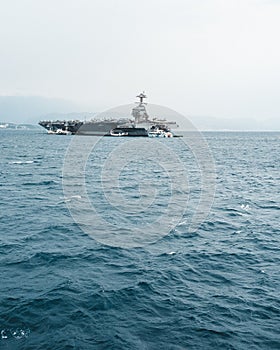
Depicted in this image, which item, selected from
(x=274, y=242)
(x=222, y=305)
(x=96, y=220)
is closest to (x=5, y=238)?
(x=96, y=220)

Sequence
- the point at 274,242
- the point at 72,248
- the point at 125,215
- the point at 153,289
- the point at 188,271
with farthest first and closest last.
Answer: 1. the point at 125,215
2. the point at 274,242
3. the point at 72,248
4. the point at 188,271
5. the point at 153,289

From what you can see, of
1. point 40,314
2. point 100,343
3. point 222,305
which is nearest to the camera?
point 100,343

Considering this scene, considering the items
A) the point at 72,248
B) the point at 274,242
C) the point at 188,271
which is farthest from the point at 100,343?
the point at 274,242

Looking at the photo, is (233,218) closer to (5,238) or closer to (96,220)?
(96,220)

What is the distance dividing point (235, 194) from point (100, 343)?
37.8m

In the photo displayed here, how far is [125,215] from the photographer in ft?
116

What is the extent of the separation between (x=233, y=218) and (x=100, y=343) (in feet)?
78.0

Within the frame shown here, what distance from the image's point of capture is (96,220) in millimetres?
33000

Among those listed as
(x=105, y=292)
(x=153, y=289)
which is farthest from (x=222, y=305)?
(x=105, y=292)

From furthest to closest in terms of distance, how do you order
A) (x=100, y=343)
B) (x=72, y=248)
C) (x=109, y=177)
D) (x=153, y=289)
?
(x=109, y=177)
(x=72, y=248)
(x=153, y=289)
(x=100, y=343)

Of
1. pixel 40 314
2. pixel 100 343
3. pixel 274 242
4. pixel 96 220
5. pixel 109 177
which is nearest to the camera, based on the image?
pixel 100 343

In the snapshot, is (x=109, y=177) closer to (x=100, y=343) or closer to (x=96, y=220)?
(x=96, y=220)

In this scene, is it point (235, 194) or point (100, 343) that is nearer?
point (100, 343)

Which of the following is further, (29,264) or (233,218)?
(233,218)
